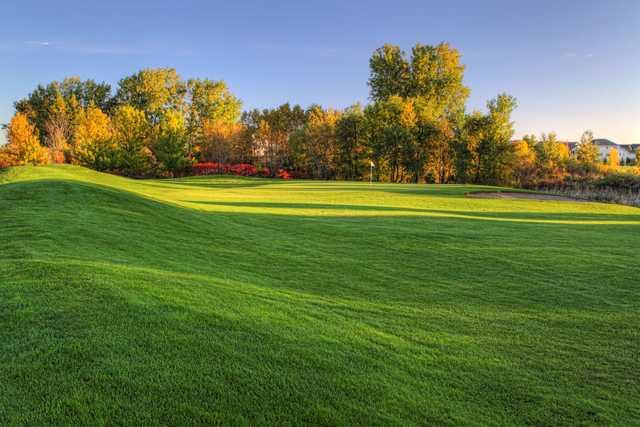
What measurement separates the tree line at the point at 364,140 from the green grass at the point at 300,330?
106 ft

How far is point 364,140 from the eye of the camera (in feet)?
145

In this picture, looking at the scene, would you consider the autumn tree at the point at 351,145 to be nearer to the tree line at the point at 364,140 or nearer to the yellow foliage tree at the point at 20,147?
the tree line at the point at 364,140

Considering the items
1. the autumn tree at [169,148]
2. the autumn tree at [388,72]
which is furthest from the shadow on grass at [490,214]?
the autumn tree at [388,72]

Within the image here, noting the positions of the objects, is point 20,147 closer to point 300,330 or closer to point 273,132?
point 273,132

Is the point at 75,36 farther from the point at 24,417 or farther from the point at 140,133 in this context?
the point at 24,417

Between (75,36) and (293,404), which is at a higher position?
(75,36)

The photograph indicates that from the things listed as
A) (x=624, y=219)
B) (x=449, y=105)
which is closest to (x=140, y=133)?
(x=449, y=105)

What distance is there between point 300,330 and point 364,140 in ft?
137

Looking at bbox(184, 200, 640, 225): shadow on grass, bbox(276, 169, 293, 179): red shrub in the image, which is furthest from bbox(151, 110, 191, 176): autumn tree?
bbox(184, 200, 640, 225): shadow on grass

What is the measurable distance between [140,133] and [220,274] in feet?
152

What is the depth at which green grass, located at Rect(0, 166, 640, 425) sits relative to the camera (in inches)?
101

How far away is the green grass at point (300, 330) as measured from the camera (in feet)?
8.45

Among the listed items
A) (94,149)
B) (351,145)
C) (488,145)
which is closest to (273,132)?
(351,145)

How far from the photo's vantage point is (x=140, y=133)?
46469 millimetres
